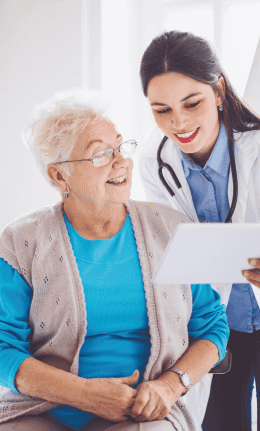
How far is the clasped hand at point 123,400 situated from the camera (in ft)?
3.17

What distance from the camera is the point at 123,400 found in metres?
0.97

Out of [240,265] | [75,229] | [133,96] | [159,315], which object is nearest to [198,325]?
[159,315]

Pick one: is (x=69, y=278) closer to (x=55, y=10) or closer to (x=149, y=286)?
(x=149, y=286)

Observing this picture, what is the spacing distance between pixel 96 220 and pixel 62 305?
0.28 meters

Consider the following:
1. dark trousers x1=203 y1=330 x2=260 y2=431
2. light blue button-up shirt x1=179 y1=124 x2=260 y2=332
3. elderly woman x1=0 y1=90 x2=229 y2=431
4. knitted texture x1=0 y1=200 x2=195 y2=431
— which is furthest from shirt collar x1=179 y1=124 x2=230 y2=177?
dark trousers x1=203 y1=330 x2=260 y2=431

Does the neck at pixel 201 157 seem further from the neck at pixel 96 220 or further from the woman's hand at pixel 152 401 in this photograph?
the woman's hand at pixel 152 401

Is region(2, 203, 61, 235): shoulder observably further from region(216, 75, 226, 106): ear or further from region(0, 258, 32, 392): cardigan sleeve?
region(216, 75, 226, 106): ear

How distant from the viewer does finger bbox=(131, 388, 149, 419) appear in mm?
952

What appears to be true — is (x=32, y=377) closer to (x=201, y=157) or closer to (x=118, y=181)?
(x=118, y=181)

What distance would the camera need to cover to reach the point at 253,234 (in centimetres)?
81

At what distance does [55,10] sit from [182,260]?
1.78m

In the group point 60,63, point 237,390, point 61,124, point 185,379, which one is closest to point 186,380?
point 185,379

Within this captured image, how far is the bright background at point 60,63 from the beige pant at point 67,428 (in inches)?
51.6

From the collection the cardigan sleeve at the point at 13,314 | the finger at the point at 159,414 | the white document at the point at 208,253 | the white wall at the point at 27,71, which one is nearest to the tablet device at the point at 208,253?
the white document at the point at 208,253
